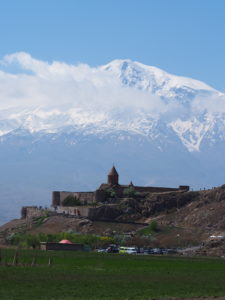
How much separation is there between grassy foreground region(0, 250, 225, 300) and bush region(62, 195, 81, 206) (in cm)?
8546

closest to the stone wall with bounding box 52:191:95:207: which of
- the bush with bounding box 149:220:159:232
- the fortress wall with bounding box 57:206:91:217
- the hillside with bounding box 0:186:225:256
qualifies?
the fortress wall with bounding box 57:206:91:217

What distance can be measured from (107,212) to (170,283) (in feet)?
296

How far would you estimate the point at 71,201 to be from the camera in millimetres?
161750

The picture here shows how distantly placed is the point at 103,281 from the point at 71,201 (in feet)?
353

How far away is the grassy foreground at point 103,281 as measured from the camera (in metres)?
46.6

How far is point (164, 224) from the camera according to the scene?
141m

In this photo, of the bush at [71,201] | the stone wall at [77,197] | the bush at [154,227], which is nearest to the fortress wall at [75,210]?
the bush at [71,201]

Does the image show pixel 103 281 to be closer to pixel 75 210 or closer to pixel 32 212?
pixel 75 210

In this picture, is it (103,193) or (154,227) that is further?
(103,193)

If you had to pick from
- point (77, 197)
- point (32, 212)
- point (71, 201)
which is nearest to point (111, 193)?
point (77, 197)

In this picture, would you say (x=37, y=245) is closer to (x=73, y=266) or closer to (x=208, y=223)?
(x=208, y=223)

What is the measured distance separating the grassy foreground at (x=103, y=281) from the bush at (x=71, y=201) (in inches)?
3365

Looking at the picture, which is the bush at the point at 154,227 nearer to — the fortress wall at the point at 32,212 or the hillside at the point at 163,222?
the hillside at the point at 163,222

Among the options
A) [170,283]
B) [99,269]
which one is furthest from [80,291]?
[99,269]
